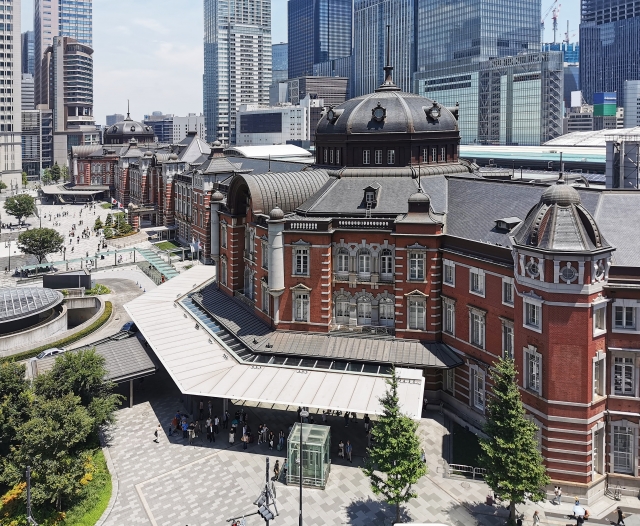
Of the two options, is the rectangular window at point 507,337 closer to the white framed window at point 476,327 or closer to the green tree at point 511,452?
the white framed window at point 476,327

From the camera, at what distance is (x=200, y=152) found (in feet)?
427

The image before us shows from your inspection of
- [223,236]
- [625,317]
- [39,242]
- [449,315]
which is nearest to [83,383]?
[223,236]

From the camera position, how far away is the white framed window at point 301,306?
5119 centimetres

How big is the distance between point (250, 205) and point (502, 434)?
1299 inches

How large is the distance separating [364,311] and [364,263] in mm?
4040

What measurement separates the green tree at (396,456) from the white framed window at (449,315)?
15.1m

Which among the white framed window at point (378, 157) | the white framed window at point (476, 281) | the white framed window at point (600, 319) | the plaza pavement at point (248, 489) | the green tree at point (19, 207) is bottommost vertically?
the plaza pavement at point (248, 489)

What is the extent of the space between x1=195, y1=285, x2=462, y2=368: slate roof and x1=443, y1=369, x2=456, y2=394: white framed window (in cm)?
138

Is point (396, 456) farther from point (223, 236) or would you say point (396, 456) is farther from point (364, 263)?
point (223, 236)

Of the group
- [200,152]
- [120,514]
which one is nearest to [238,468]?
[120,514]

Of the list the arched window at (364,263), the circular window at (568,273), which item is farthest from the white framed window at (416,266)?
the circular window at (568,273)

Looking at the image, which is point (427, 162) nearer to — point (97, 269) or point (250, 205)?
point (250, 205)

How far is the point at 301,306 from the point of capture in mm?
51312

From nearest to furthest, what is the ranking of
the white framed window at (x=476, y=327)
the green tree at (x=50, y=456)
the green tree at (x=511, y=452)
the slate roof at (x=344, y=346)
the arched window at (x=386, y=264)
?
1. the green tree at (x=511, y=452)
2. the green tree at (x=50, y=456)
3. the white framed window at (x=476, y=327)
4. the slate roof at (x=344, y=346)
5. the arched window at (x=386, y=264)
